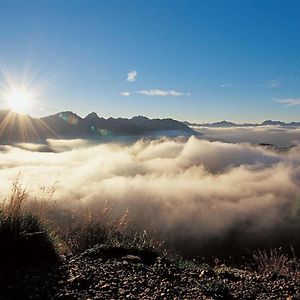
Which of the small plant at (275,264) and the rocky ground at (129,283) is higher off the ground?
the rocky ground at (129,283)

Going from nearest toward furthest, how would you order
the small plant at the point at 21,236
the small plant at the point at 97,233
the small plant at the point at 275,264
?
the small plant at the point at 21,236
the small plant at the point at 275,264
the small plant at the point at 97,233

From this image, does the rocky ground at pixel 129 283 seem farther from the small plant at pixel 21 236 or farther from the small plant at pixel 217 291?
the small plant at pixel 21 236

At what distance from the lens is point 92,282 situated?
5.96m

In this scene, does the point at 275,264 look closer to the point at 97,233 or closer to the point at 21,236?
the point at 97,233

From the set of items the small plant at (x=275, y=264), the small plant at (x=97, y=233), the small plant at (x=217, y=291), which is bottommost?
the small plant at (x=275, y=264)

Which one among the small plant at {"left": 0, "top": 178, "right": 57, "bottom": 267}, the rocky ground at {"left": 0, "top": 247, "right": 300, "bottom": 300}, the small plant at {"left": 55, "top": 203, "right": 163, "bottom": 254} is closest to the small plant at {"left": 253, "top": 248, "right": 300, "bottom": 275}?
the rocky ground at {"left": 0, "top": 247, "right": 300, "bottom": 300}

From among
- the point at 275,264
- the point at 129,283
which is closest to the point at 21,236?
the point at 129,283

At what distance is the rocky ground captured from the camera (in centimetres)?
553

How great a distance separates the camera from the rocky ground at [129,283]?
18.1ft

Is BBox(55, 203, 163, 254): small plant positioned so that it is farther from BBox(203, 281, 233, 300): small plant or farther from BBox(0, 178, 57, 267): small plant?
BBox(203, 281, 233, 300): small plant

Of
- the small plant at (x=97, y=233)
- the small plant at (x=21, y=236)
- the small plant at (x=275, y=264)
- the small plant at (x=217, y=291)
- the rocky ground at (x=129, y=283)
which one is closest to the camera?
the rocky ground at (x=129, y=283)

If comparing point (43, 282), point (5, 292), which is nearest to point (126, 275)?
point (43, 282)

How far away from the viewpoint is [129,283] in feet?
19.8

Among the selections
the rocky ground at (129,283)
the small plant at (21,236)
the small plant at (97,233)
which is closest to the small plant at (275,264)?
the rocky ground at (129,283)
